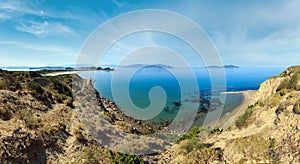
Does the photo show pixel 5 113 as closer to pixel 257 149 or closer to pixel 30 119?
pixel 30 119

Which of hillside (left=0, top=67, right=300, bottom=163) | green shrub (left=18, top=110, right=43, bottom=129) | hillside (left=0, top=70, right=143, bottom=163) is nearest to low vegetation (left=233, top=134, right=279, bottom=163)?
hillside (left=0, top=67, right=300, bottom=163)

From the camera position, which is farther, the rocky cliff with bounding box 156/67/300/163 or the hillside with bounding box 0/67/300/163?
the rocky cliff with bounding box 156/67/300/163

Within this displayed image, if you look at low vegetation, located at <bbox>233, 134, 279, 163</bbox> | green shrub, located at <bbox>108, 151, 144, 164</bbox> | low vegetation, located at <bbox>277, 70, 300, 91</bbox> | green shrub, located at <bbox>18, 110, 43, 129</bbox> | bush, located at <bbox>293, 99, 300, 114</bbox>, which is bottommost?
green shrub, located at <bbox>108, 151, 144, 164</bbox>

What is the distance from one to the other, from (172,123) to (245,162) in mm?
26779

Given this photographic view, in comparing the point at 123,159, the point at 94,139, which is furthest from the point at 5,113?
the point at 123,159

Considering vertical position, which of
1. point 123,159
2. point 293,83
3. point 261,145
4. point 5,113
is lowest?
point 123,159

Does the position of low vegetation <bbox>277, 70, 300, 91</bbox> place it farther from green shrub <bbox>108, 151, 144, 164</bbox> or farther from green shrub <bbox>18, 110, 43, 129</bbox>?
green shrub <bbox>18, 110, 43, 129</bbox>

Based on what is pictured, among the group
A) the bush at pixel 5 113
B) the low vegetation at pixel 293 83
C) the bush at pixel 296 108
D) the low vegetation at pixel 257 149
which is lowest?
the low vegetation at pixel 257 149

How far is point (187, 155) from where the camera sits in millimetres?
12594

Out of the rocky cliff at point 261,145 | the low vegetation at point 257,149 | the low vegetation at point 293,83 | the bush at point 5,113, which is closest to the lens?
the rocky cliff at point 261,145

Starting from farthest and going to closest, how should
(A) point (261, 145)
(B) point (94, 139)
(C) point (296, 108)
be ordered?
(B) point (94, 139) → (C) point (296, 108) → (A) point (261, 145)

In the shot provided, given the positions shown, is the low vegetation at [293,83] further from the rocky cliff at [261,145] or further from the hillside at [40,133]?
the hillside at [40,133]

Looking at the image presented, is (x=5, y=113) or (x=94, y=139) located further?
(x=94, y=139)

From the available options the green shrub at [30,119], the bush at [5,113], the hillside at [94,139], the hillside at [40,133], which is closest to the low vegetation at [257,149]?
the hillside at [94,139]
